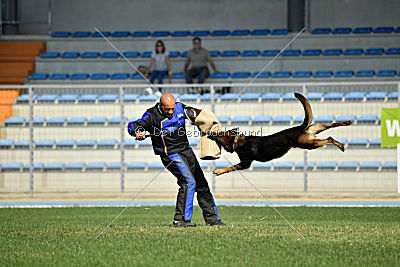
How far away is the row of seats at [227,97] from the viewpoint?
57.1 feet

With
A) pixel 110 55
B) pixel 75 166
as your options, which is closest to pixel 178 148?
pixel 75 166

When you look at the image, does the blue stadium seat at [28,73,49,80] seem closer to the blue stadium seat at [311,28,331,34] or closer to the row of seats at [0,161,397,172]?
the row of seats at [0,161,397,172]

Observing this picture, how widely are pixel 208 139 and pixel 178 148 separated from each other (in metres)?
1.61

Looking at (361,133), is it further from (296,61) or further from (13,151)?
(13,151)

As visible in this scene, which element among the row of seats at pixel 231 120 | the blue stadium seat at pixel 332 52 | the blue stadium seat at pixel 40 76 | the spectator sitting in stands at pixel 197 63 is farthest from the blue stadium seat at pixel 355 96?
the blue stadium seat at pixel 40 76

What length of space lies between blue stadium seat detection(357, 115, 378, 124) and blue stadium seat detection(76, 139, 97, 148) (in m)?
7.12

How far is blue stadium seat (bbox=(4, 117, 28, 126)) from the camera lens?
18375 millimetres

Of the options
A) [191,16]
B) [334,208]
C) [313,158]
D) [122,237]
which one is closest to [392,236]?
[122,237]

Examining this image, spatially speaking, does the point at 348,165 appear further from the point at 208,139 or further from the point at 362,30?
the point at 208,139

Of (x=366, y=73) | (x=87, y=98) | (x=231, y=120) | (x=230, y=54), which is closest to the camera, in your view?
(x=231, y=120)

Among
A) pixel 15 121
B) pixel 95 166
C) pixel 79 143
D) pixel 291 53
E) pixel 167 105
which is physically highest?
pixel 291 53

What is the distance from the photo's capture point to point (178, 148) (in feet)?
32.2

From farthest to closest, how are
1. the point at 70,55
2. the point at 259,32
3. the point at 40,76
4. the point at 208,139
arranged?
the point at 259,32 < the point at 70,55 < the point at 40,76 < the point at 208,139

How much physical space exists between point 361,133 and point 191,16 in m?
11.3
